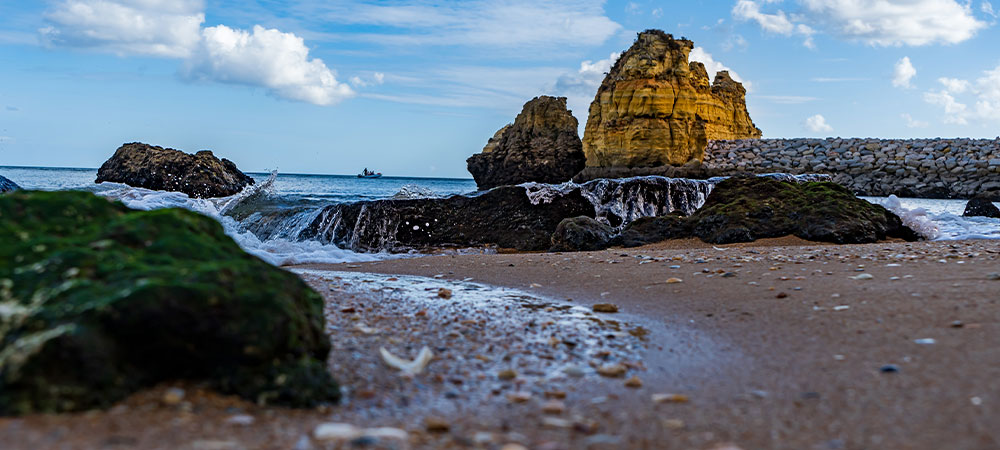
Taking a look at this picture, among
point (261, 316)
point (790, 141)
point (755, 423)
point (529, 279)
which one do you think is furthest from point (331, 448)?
point (790, 141)

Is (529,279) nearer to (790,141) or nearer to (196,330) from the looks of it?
(196,330)

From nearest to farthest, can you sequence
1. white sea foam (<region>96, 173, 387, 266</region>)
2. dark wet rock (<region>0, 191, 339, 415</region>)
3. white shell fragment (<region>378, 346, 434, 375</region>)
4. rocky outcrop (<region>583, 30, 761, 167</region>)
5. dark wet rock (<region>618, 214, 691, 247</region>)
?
dark wet rock (<region>0, 191, 339, 415</region>) → white shell fragment (<region>378, 346, 434, 375</region>) → white sea foam (<region>96, 173, 387, 266</region>) → dark wet rock (<region>618, 214, 691, 247</region>) → rocky outcrop (<region>583, 30, 761, 167</region>)

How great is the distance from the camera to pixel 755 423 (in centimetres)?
229

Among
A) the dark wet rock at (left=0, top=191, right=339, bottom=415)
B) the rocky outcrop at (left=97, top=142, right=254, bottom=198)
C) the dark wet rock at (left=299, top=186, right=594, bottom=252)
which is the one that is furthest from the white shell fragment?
the rocky outcrop at (left=97, top=142, right=254, bottom=198)

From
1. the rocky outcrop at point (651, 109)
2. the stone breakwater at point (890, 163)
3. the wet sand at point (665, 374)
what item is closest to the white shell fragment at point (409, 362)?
the wet sand at point (665, 374)

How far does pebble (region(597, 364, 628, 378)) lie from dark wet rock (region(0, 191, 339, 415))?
3.89 ft

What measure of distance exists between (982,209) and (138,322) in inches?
681

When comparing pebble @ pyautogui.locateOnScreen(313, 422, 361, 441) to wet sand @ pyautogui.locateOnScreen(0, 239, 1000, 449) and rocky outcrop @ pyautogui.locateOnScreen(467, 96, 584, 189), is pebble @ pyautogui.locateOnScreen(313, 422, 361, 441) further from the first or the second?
rocky outcrop @ pyautogui.locateOnScreen(467, 96, 584, 189)

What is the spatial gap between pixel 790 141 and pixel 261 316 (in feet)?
140

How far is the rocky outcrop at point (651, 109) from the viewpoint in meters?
35.4

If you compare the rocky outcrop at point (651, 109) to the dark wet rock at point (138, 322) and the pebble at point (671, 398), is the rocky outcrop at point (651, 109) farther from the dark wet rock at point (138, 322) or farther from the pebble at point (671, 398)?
the dark wet rock at point (138, 322)

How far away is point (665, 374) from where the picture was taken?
2994mm

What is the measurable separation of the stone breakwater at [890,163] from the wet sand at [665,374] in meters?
29.1

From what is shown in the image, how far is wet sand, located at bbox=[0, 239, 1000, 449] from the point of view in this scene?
209 centimetres
